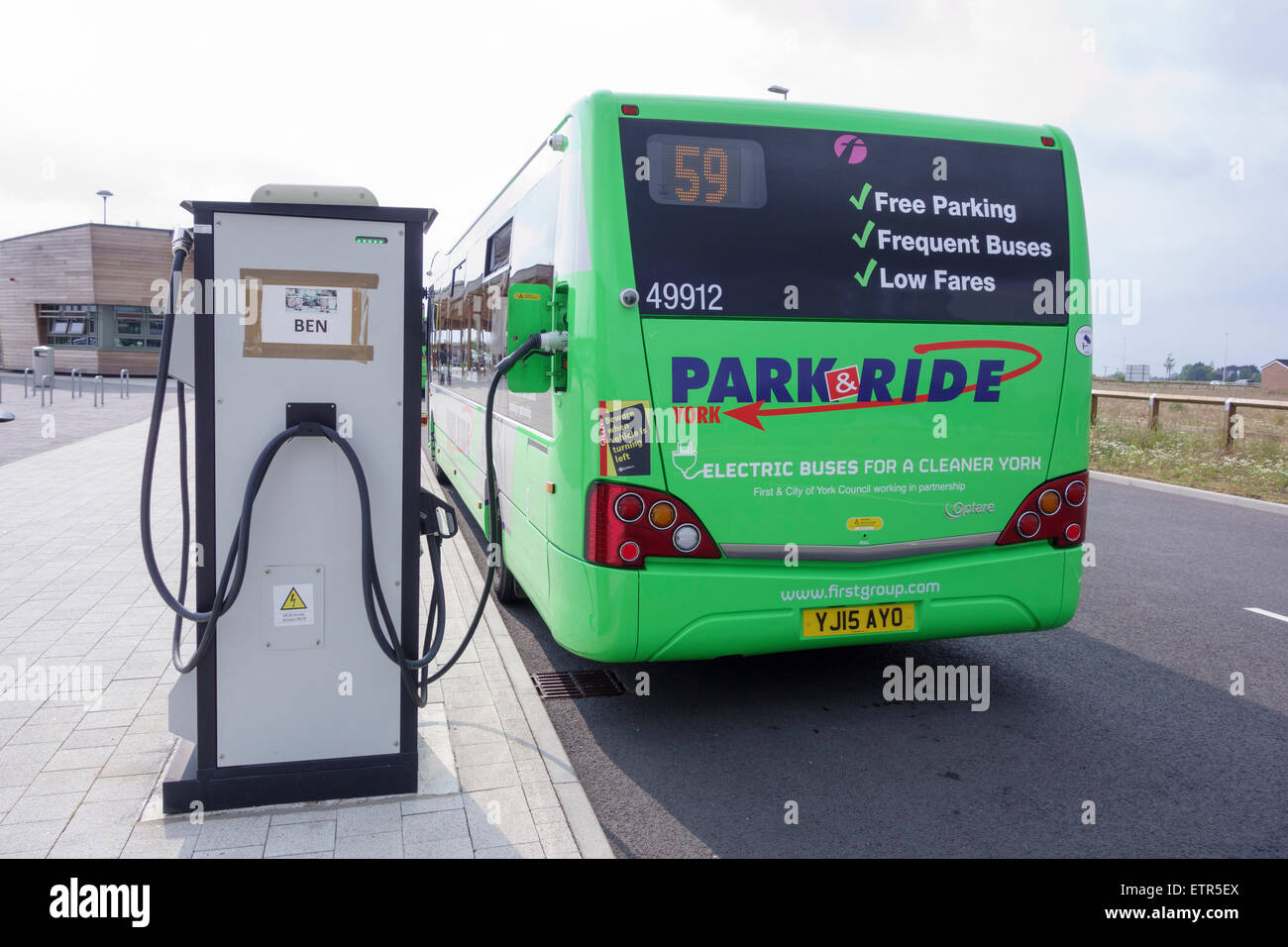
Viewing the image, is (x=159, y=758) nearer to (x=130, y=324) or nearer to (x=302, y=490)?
(x=302, y=490)

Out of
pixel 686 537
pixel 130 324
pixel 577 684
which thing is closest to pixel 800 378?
pixel 686 537

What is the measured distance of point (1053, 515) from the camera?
4.91m

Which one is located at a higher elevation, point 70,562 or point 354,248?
point 354,248

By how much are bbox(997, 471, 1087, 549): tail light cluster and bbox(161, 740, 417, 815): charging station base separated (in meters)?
3.07

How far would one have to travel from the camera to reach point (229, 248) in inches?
136

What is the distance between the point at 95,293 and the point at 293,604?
43331 millimetres

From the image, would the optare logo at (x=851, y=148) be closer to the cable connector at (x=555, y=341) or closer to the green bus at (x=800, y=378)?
the green bus at (x=800, y=378)

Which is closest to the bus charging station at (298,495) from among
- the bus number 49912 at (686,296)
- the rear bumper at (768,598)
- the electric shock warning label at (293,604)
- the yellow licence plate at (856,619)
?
the electric shock warning label at (293,604)

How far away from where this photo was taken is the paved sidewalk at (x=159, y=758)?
3.44 m
